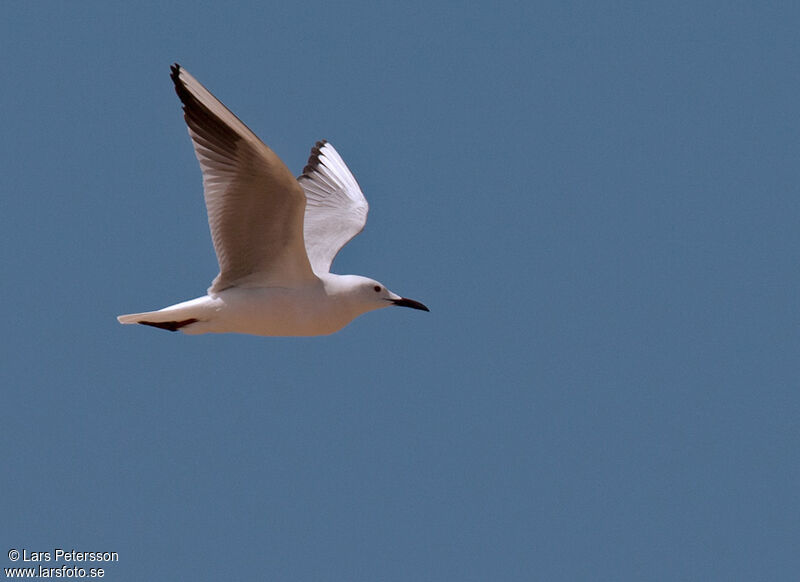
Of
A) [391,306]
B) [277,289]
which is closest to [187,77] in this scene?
[277,289]

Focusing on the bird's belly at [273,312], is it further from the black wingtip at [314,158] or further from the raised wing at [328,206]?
the black wingtip at [314,158]

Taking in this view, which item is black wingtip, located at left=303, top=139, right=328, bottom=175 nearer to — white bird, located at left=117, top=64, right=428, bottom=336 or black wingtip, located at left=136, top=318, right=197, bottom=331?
white bird, located at left=117, top=64, right=428, bottom=336

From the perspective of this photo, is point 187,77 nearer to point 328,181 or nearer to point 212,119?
point 212,119

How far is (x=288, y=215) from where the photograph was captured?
816cm

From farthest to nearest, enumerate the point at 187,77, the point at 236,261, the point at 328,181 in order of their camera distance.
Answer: the point at 328,181 → the point at 236,261 → the point at 187,77

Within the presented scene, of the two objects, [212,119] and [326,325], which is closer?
[212,119]

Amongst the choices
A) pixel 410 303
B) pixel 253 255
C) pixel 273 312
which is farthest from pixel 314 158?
pixel 273 312

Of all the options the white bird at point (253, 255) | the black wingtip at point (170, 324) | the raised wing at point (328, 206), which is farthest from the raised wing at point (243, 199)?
the raised wing at point (328, 206)

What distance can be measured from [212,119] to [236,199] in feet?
1.77

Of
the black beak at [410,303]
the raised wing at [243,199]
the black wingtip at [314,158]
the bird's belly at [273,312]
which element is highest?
the black wingtip at [314,158]

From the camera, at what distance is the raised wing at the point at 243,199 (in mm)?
7824

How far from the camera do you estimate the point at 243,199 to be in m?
8.13

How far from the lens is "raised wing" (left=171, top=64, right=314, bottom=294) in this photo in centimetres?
782

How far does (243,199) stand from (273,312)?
0.77 metres
